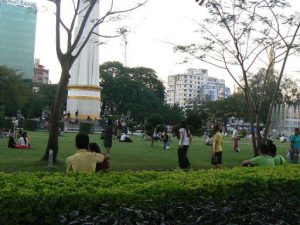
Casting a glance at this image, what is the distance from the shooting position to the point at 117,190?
4664 millimetres

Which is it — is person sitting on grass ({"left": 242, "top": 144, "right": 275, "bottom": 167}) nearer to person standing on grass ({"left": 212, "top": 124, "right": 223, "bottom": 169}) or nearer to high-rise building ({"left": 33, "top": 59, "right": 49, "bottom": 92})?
person standing on grass ({"left": 212, "top": 124, "right": 223, "bottom": 169})

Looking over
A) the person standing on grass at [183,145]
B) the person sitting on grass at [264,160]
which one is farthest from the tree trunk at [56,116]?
the person sitting on grass at [264,160]

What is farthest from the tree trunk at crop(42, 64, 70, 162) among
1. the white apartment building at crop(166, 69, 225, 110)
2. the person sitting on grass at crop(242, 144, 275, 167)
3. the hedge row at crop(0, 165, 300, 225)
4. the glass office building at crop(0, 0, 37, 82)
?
the white apartment building at crop(166, 69, 225, 110)

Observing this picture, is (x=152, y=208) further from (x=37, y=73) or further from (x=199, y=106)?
(x=37, y=73)

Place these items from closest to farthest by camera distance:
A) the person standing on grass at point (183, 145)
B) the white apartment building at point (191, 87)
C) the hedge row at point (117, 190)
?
the hedge row at point (117, 190)
the person standing on grass at point (183, 145)
the white apartment building at point (191, 87)

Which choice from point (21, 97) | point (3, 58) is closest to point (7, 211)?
point (21, 97)

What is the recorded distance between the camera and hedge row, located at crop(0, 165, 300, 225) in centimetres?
413

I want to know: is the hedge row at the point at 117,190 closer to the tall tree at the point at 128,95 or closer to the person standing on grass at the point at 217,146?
the person standing on grass at the point at 217,146

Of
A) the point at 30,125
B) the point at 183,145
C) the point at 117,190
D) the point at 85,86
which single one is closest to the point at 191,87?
the point at 85,86

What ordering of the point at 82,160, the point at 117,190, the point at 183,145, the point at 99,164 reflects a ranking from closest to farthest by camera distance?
the point at 117,190 < the point at 82,160 < the point at 99,164 < the point at 183,145

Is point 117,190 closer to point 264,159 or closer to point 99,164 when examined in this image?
point 99,164

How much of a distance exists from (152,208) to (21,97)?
59718 millimetres

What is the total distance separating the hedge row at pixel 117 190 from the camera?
4129 millimetres

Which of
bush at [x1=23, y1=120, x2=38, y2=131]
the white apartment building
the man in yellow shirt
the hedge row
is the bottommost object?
the hedge row
